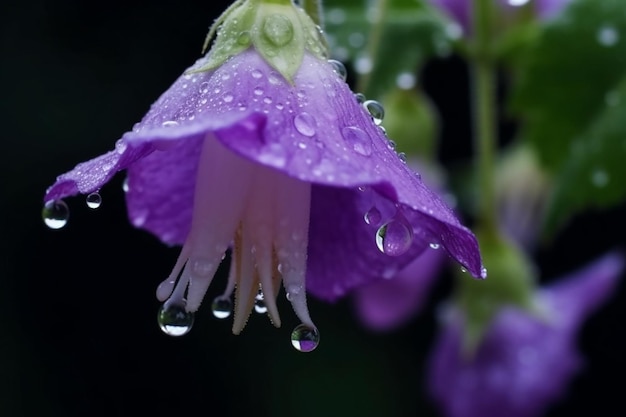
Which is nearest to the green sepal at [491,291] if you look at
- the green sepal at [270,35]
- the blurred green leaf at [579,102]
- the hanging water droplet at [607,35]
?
the blurred green leaf at [579,102]

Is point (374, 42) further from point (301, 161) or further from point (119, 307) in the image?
point (119, 307)

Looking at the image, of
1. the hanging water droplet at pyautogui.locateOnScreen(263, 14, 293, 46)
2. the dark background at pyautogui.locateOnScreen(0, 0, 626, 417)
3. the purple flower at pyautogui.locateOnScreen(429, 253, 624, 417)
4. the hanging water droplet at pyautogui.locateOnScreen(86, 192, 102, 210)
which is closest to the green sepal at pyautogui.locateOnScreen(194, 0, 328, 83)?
the hanging water droplet at pyautogui.locateOnScreen(263, 14, 293, 46)

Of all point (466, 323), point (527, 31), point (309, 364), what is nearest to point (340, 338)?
point (309, 364)

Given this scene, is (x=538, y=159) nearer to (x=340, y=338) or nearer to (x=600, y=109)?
(x=600, y=109)

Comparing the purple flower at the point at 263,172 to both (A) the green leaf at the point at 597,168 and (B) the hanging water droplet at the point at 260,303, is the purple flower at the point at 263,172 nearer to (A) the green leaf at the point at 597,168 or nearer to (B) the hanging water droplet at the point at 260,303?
(B) the hanging water droplet at the point at 260,303

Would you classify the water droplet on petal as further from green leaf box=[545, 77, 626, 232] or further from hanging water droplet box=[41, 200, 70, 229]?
green leaf box=[545, 77, 626, 232]

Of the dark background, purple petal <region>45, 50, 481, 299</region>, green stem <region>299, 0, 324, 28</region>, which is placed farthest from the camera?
the dark background
